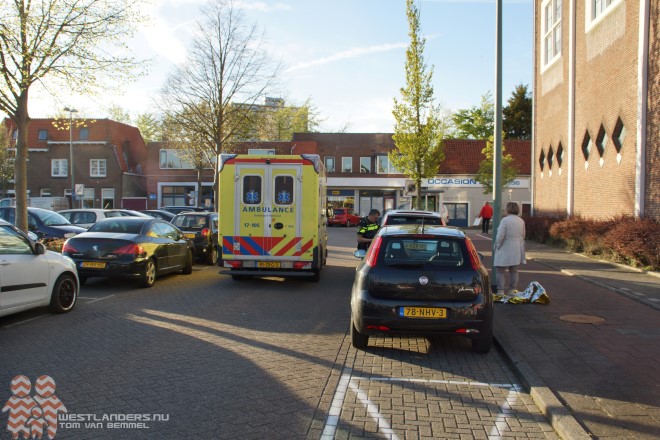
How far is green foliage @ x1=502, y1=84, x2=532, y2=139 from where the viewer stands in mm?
57994

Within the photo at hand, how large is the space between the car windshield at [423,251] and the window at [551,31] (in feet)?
65.5

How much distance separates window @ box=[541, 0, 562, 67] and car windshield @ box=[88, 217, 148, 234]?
19.4 m

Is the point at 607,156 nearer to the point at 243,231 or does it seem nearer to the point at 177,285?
the point at 243,231

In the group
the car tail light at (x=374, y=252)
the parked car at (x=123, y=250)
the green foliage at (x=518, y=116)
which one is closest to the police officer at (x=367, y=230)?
the parked car at (x=123, y=250)

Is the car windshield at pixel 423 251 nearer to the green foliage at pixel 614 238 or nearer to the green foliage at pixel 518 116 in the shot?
the green foliage at pixel 614 238

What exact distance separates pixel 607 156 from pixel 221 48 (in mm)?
19919

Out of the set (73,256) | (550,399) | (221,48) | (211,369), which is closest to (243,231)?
(73,256)

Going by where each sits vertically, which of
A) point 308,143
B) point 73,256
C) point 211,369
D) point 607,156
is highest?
point 308,143

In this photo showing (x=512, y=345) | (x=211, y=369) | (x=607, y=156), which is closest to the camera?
(x=211, y=369)

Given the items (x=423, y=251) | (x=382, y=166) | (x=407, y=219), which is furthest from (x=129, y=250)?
(x=382, y=166)

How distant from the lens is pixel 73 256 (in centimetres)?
1049

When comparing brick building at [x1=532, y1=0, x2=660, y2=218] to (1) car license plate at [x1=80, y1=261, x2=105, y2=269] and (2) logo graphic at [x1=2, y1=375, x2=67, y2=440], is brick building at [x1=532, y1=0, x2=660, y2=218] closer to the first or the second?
(1) car license plate at [x1=80, y1=261, x2=105, y2=269]

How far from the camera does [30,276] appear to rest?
24.5 feet

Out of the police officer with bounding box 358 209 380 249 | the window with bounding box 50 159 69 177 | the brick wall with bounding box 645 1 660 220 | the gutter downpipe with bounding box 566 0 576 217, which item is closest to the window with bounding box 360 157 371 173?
the window with bounding box 50 159 69 177
